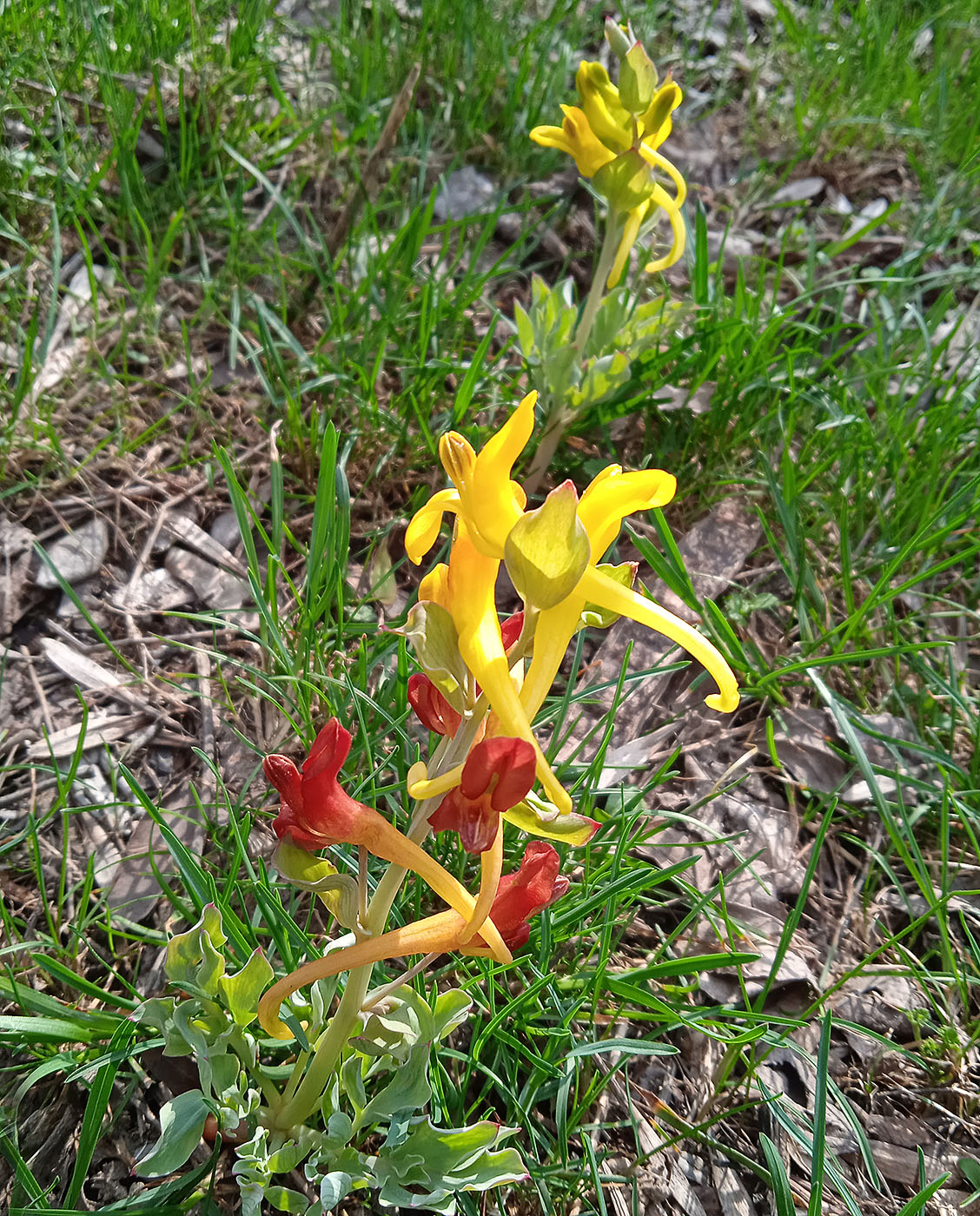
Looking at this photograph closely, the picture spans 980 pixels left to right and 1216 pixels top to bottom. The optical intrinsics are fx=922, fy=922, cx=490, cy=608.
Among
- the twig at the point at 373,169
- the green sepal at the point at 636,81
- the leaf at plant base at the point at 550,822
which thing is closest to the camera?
the leaf at plant base at the point at 550,822

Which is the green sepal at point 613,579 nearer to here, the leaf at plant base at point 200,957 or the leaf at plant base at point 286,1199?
the leaf at plant base at point 200,957

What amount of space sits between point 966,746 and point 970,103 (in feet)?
9.35

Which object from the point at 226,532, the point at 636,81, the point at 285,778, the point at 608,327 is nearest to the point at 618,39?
the point at 636,81

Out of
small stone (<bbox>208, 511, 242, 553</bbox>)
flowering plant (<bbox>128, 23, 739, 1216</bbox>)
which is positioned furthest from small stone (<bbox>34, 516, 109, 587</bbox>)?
flowering plant (<bbox>128, 23, 739, 1216</bbox>)

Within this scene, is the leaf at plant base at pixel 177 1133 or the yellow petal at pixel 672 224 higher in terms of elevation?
the yellow petal at pixel 672 224

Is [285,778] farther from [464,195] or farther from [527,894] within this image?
[464,195]

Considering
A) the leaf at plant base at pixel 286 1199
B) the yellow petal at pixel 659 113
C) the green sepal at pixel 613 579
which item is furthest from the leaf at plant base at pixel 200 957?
the yellow petal at pixel 659 113

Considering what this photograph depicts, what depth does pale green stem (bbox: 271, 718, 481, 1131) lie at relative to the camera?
1.20m

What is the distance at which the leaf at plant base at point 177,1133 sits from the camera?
1.31 m

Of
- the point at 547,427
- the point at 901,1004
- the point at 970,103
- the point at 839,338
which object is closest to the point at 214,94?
the point at 547,427

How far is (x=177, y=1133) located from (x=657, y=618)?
1016 mm

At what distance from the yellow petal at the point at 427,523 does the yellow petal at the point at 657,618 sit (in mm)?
190

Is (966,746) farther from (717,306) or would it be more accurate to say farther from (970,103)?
(970,103)

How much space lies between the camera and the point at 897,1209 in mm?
1763
